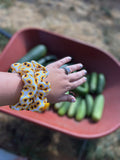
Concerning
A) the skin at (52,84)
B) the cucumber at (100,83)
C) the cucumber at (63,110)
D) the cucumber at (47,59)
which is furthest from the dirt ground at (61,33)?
the skin at (52,84)

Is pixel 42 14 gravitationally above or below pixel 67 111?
A: above

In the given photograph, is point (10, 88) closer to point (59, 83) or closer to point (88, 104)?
point (59, 83)

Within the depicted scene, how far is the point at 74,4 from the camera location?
292cm

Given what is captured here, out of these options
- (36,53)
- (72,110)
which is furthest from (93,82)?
(36,53)

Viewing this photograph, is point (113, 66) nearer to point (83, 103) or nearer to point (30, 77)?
point (83, 103)

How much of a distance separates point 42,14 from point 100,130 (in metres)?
1.93

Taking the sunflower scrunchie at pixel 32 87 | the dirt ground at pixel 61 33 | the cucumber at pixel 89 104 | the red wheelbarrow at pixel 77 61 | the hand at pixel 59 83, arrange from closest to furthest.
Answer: the sunflower scrunchie at pixel 32 87 → the hand at pixel 59 83 → the red wheelbarrow at pixel 77 61 → the cucumber at pixel 89 104 → the dirt ground at pixel 61 33

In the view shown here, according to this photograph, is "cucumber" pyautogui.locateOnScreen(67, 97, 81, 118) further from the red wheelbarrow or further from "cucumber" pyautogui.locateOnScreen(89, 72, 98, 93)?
"cucumber" pyautogui.locateOnScreen(89, 72, 98, 93)

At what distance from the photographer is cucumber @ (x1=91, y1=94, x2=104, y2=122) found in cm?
154

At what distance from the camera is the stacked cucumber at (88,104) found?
5.14 ft

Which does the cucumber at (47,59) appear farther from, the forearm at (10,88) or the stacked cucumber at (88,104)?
the forearm at (10,88)

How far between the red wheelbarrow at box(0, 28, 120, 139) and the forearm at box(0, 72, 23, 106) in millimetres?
546

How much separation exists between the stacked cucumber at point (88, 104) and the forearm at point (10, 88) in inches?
29.1

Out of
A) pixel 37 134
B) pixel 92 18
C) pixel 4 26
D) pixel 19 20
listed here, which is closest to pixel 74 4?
pixel 92 18
